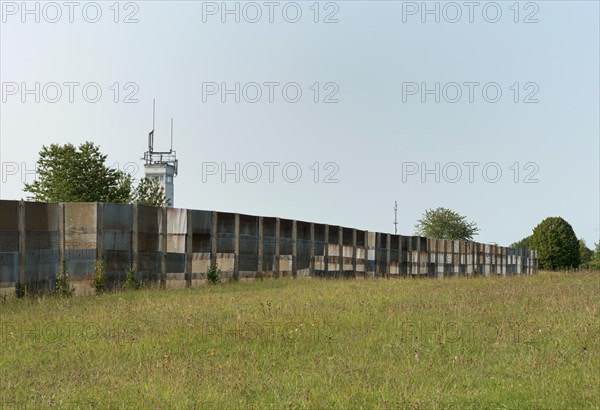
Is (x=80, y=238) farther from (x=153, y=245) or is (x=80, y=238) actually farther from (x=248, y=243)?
(x=248, y=243)

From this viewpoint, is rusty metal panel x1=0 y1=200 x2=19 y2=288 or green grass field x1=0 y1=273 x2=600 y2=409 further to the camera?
rusty metal panel x1=0 y1=200 x2=19 y2=288

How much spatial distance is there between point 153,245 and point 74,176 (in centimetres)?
4056

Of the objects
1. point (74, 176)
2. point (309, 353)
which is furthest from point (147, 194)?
point (309, 353)

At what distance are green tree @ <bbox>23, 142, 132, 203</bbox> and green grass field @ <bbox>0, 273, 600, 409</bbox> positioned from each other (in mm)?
44114

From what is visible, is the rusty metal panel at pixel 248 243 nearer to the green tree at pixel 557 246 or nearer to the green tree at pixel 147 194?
the green tree at pixel 147 194

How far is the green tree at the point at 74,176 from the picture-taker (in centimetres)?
5797

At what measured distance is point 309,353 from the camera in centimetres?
1025

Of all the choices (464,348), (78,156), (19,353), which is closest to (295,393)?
→ (464,348)

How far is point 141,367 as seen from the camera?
961 cm

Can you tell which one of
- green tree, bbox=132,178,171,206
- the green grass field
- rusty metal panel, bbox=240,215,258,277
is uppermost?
green tree, bbox=132,178,171,206

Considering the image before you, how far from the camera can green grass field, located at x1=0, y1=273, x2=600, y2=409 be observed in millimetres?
7863

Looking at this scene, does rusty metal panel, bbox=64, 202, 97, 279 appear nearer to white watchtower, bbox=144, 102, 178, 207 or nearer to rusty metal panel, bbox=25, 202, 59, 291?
rusty metal panel, bbox=25, 202, 59, 291

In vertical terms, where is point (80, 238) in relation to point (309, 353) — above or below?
above

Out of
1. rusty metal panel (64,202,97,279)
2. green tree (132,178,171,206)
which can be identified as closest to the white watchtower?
green tree (132,178,171,206)
